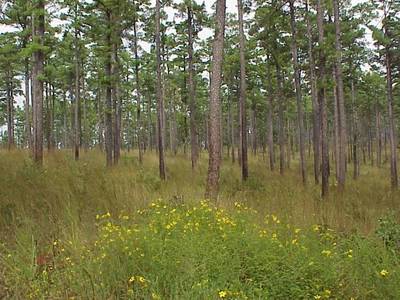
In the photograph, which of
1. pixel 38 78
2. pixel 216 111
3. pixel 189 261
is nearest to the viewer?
pixel 189 261

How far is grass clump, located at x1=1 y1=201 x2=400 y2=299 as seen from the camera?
384 centimetres

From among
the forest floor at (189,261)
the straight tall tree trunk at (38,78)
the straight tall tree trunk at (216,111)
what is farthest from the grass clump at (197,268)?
the straight tall tree trunk at (38,78)

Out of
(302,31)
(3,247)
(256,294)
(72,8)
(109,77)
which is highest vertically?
(72,8)

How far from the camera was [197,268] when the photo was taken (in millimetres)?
3947

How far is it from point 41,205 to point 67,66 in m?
26.6

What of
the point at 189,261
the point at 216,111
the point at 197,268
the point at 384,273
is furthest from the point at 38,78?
the point at 384,273

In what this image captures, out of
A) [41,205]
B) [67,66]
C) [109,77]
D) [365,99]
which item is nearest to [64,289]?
[41,205]

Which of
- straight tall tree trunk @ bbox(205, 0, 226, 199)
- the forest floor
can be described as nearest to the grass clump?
the forest floor

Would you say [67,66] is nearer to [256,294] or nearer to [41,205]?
[41,205]

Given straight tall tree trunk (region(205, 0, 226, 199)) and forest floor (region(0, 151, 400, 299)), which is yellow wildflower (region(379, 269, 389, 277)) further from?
straight tall tree trunk (region(205, 0, 226, 199))

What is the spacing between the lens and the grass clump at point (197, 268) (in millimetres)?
3838

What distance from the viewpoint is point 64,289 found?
3.92m

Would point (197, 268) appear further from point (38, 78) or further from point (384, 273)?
point (38, 78)

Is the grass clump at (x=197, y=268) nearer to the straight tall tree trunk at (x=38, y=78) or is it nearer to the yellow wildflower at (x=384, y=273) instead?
the yellow wildflower at (x=384, y=273)
